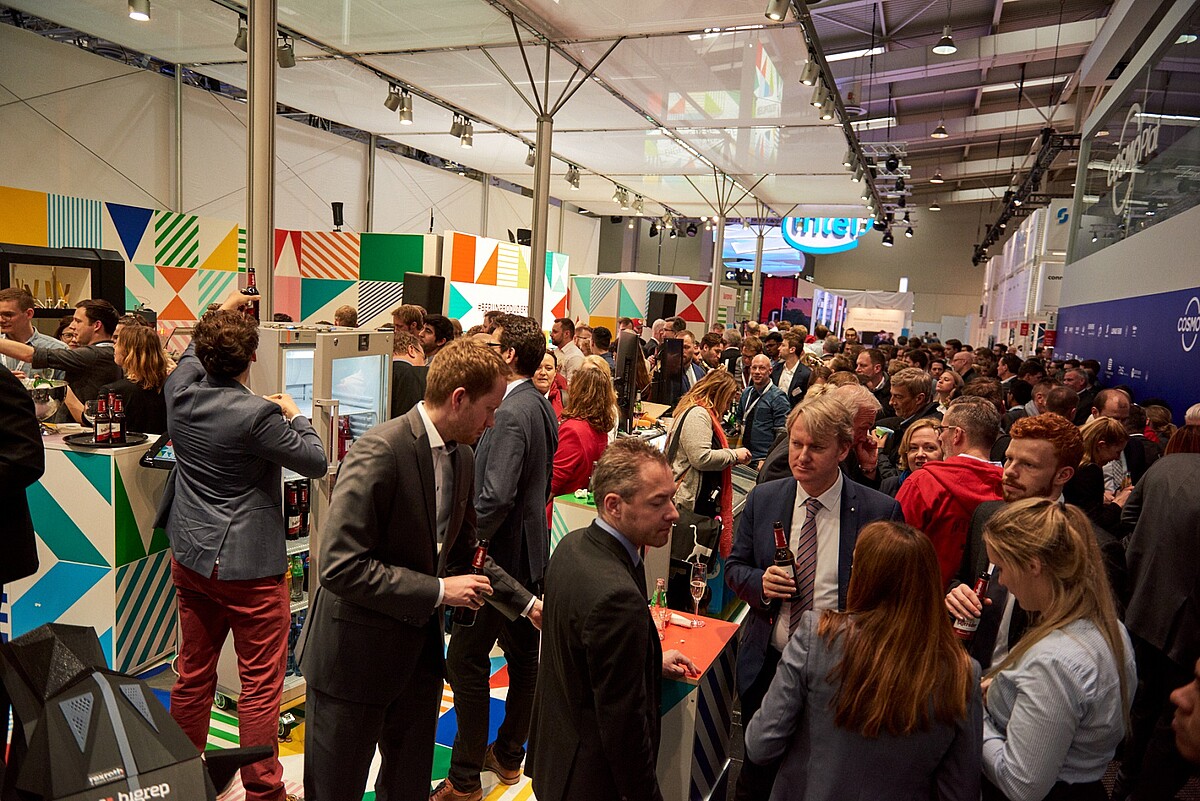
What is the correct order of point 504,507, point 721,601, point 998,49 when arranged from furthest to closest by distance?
point 998,49 < point 721,601 < point 504,507

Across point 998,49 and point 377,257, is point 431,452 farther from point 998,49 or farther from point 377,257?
point 998,49

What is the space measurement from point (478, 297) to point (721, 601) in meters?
8.27

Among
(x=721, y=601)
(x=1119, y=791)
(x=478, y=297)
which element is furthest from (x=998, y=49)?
(x=1119, y=791)

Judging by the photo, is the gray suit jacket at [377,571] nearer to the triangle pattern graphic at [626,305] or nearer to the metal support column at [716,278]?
the triangle pattern graphic at [626,305]

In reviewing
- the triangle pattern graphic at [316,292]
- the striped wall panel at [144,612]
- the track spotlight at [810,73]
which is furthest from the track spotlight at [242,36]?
the striped wall panel at [144,612]

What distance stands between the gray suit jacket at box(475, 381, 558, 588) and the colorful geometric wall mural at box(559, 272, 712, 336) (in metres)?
12.6

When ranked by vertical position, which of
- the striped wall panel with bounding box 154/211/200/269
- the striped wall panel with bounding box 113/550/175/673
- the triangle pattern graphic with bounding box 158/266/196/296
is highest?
the striped wall panel with bounding box 154/211/200/269

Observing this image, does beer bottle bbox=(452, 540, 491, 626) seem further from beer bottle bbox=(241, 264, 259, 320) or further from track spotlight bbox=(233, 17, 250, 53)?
track spotlight bbox=(233, 17, 250, 53)

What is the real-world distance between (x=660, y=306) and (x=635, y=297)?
2.48 ft

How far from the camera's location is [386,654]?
2.07 metres

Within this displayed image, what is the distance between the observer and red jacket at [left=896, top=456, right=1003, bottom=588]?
8.96ft

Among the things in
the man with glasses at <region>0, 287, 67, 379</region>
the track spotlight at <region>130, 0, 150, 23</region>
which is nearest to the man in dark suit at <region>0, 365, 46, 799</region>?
the man with glasses at <region>0, 287, 67, 379</region>

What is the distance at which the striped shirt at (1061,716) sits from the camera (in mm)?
1655

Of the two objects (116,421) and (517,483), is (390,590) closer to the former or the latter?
(517,483)
